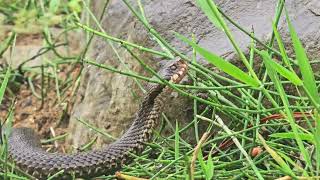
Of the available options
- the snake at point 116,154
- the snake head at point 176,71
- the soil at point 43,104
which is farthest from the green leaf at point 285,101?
the soil at point 43,104

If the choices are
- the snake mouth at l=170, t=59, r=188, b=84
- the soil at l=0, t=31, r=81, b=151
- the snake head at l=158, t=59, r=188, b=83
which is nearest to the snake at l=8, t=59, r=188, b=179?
the snake head at l=158, t=59, r=188, b=83

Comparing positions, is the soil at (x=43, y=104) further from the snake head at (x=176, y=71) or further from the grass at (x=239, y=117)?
the snake head at (x=176, y=71)

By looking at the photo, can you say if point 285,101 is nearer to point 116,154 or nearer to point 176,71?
point 176,71

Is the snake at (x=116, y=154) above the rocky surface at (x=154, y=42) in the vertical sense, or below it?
below

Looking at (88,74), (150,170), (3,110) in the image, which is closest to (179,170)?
(150,170)

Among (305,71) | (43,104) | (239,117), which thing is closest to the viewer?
(305,71)

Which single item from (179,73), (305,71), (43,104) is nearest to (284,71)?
(305,71)
